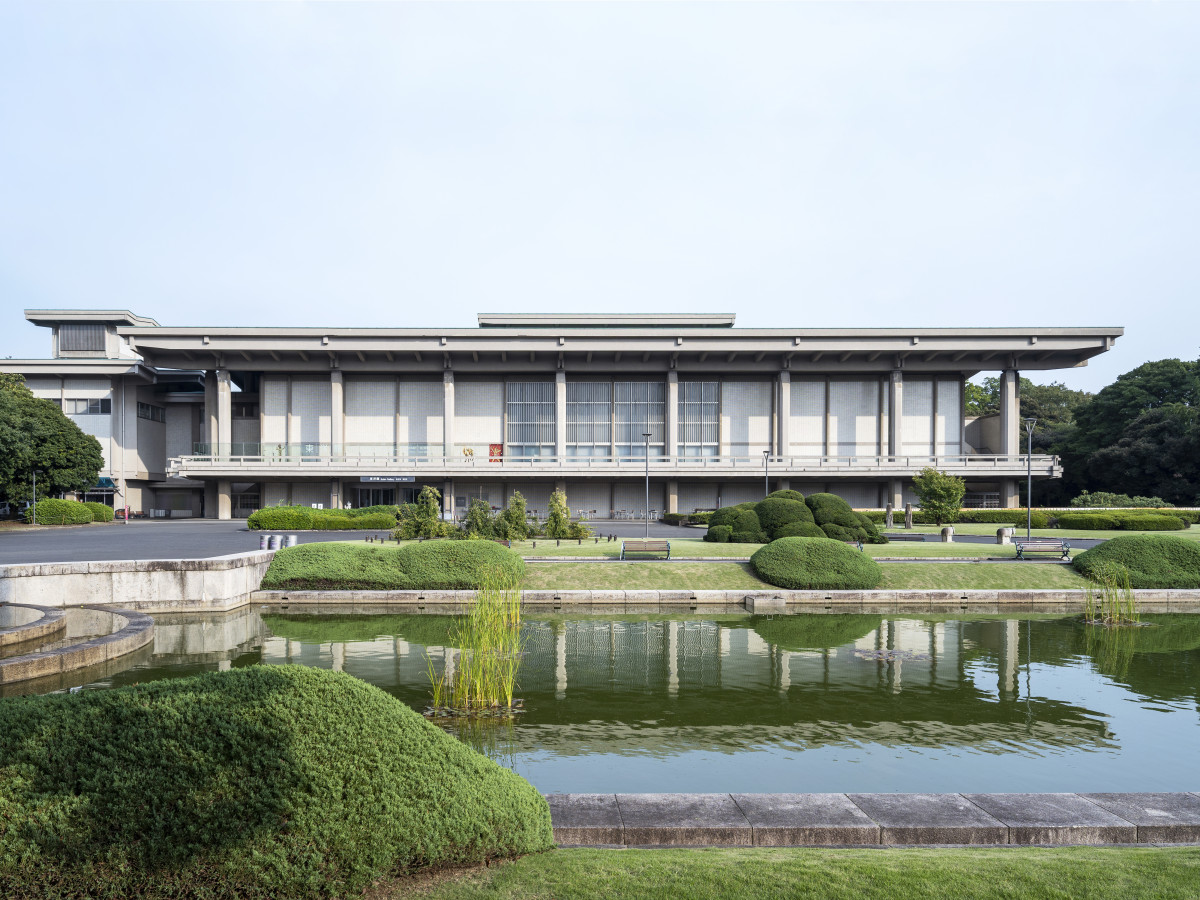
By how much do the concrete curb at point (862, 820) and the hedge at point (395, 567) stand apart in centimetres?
1269

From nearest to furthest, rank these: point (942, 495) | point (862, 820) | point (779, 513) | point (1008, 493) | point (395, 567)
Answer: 1. point (862, 820)
2. point (395, 567)
3. point (779, 513)
4. point (942, 495)
5. point (1008, 493)

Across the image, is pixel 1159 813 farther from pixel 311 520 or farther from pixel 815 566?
pixel 311 520

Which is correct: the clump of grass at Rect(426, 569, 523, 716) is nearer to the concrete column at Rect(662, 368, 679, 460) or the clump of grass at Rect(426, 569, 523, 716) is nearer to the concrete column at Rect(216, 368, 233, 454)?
the concrete column at Rect(662, 368, 679, 460)

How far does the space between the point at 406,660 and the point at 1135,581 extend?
19.0 meters

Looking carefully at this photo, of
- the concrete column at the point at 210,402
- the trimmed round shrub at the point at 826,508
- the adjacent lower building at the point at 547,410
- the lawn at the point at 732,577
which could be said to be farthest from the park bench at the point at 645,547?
the concrete column at the point at 210,402

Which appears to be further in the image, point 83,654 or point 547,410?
point 547,410

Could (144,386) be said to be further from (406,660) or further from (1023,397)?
(1023,397)

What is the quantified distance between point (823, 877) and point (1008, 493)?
172 ft

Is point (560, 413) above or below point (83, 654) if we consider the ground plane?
above

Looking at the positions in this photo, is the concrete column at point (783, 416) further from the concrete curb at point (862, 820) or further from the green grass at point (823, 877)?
the green grass at point (823, 877)

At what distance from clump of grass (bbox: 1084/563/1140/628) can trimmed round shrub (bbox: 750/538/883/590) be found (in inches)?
189

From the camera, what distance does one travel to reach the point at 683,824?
5402 mm

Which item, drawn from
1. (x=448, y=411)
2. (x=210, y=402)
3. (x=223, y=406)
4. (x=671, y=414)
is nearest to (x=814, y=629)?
(x=671, y=414)

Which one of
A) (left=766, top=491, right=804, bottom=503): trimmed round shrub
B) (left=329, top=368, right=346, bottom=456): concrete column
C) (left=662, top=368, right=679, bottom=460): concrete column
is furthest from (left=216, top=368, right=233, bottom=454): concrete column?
(left=766, top=491, right=804, bottom=503): trimmed round shrub
